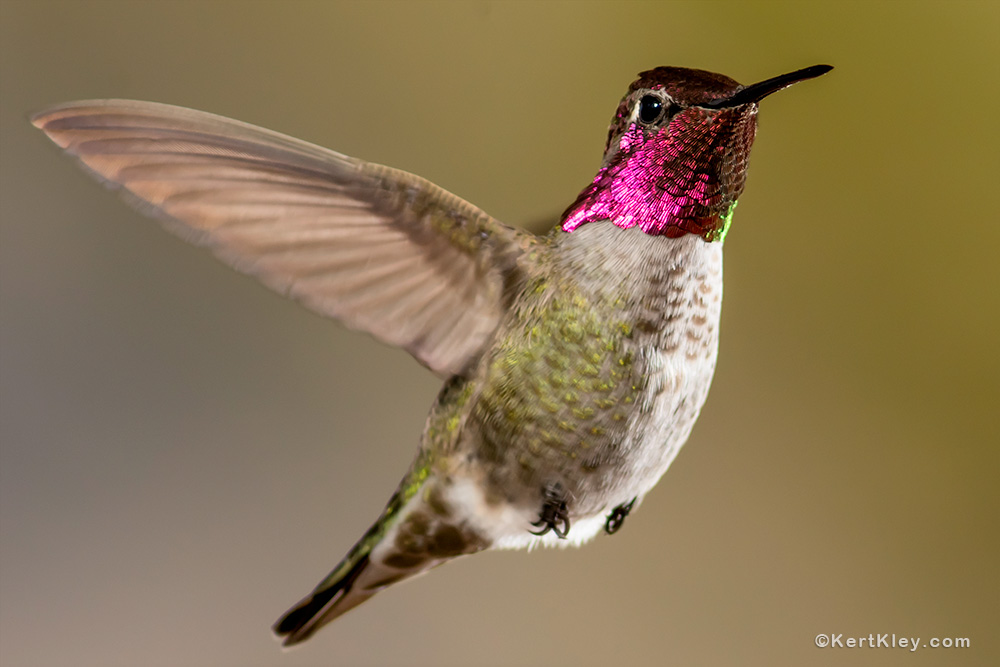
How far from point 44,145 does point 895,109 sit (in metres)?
0.97

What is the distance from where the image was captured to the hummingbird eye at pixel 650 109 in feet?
1.45

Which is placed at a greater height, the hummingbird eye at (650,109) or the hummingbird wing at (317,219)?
the hummingbird eye at (650,109)

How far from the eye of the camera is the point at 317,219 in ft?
1.55

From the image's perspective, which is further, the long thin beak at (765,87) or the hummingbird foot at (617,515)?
the hummingbird foot at (617,515)

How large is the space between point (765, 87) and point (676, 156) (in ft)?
0.21

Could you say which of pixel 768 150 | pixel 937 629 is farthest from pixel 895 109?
pixel 937 629

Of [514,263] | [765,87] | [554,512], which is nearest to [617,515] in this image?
[554,512]

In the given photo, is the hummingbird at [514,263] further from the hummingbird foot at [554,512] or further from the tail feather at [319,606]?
Result: the tail feather at [319,606]

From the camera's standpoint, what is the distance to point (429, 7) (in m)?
0.90

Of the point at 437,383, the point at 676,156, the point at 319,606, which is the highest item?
the point at 676,156

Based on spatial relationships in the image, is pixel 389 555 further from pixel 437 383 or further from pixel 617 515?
pixel 437 383

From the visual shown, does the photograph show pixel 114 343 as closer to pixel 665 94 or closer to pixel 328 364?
pixel 328 364

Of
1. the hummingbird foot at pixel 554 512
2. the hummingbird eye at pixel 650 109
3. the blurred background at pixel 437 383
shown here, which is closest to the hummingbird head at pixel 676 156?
the hummingbird eye at pixel 650 109

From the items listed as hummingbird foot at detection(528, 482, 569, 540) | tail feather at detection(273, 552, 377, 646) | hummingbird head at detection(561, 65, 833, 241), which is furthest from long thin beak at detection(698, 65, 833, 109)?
tail feather at detection(273, 552, 377, 646)
